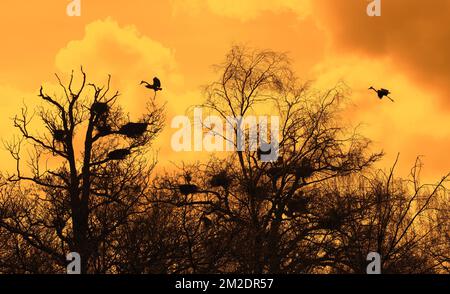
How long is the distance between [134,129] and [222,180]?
4222 mm

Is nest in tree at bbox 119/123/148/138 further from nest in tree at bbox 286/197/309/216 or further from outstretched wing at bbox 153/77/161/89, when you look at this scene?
nest in tree at bbox 286/197/309/216

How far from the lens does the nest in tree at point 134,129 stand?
20.0 m

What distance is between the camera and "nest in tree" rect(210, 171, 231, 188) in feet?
75.4

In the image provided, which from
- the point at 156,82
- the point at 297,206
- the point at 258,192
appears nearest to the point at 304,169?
the point at 297,206

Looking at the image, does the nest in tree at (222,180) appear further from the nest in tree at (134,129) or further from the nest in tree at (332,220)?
Answer: the nest in tree at (134,129)

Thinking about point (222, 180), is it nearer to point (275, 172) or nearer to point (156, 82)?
point (275, 172)

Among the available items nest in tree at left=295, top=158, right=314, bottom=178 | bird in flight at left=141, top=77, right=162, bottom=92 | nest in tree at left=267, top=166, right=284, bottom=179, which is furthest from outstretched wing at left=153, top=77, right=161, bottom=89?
nest in tree at left=295, top=158, right=314, bottom=178

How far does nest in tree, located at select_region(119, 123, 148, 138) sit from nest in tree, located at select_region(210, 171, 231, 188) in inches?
152

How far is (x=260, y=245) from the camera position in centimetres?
1545

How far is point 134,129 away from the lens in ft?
65.7
